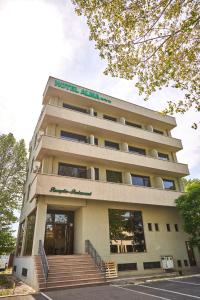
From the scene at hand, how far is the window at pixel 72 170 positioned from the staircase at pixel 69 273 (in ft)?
20.2

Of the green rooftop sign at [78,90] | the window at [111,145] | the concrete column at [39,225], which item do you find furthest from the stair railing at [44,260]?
the green rooftop sign at [78,90]

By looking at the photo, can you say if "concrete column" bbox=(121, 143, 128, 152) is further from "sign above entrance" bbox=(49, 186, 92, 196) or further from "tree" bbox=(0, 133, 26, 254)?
"tree" bbox=(0, 133, 26, 254)

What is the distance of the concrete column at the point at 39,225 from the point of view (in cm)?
1393

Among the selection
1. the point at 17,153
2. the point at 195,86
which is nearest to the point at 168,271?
the point at 195,86

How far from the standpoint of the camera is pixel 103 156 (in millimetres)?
18172

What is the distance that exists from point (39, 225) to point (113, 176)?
781 cm

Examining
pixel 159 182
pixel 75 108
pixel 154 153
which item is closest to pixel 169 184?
pixel 159 182

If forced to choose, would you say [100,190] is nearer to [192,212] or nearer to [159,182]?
[159,182]

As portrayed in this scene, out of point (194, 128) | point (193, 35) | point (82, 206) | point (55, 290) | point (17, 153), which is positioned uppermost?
point (17, 153)

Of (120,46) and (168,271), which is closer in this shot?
(120,46)

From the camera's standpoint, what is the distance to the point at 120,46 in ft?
31.0

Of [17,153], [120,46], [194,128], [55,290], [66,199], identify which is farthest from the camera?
[17,153]

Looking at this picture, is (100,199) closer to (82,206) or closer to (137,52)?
(82,206)

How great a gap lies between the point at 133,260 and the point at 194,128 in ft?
41.1
